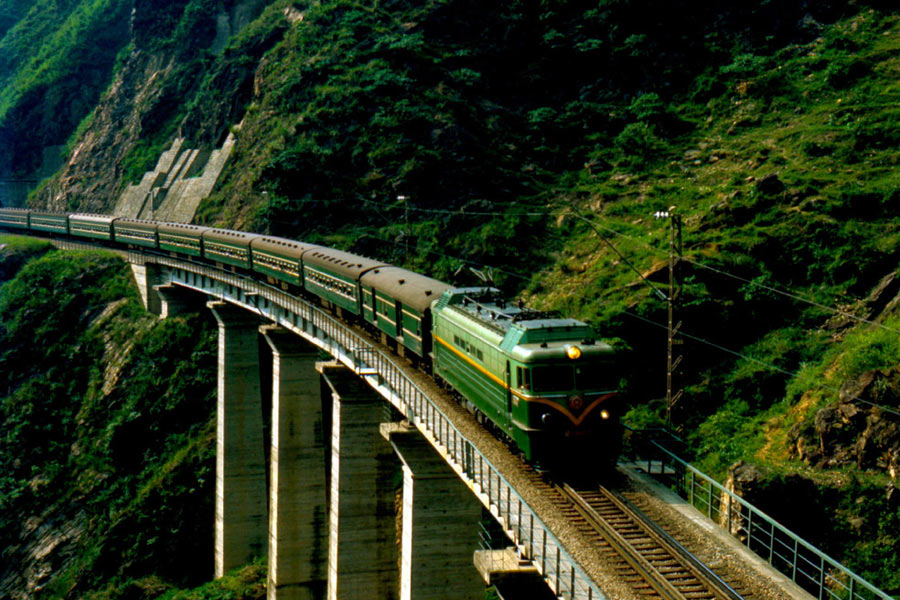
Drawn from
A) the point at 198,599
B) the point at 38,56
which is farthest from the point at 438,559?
the point at 38,56

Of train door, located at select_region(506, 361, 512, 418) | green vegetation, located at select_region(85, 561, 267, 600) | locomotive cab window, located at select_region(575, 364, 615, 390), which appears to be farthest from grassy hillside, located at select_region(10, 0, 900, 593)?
green vegetation, located at select_region(85, 561, 267, 600)

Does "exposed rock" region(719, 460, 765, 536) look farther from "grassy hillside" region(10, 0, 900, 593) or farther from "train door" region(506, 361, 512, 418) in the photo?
"train door" region(506, 361, 512, 418)

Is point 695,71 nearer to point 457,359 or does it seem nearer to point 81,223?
point 457,359

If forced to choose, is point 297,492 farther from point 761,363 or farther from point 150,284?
point 150,284

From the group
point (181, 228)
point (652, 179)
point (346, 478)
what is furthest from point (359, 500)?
point (181, 228)

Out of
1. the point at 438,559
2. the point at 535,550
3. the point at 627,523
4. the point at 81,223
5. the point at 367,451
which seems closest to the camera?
the point at 535,550
